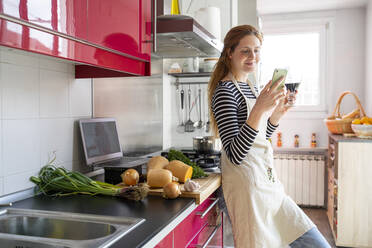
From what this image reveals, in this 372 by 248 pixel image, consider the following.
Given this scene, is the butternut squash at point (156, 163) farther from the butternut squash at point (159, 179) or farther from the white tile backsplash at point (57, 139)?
the white tile backsplash at point (57, 139)

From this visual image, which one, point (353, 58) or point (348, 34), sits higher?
point (348, 34)

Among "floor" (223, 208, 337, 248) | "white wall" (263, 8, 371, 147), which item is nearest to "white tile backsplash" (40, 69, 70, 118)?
"floor" (223, 208, 337, 248)

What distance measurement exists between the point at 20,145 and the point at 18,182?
14cm

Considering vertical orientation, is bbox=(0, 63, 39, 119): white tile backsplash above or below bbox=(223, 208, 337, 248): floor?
above

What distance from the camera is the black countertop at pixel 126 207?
110 cm

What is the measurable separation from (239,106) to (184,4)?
1.36 meters

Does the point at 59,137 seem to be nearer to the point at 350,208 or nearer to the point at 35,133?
the point at 35,133

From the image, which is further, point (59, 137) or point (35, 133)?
point (59, 137)

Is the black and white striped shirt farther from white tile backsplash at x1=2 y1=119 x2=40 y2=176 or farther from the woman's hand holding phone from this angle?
white tile backsplash at x1=2 y1=119 x2=40 y2=176

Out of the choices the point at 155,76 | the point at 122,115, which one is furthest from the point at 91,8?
the point at 155,76

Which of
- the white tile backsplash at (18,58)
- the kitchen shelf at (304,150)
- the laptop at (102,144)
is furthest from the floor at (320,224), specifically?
the white tile backsplash at (18,58)

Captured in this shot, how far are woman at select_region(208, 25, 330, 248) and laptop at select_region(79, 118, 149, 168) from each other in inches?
17.9

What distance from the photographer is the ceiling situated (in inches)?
163

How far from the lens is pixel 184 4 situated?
2775mm
